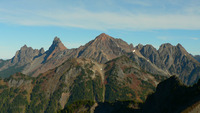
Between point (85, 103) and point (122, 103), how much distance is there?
3967 cm

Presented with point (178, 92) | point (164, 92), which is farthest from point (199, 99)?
point (164, 92)

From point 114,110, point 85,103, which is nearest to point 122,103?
point 114,110

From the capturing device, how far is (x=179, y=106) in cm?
10594

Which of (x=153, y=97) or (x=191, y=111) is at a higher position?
(x=153, y=97)

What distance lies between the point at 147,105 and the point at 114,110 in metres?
34.3

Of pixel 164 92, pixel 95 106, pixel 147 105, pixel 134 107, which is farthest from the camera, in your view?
pixel 95 106

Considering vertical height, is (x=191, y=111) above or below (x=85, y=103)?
below

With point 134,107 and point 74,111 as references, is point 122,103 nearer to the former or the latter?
point 134,107

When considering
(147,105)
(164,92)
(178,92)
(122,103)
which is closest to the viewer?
(178,92)

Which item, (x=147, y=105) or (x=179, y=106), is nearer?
(x=179, y=106)

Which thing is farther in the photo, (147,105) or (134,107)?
(134,107)

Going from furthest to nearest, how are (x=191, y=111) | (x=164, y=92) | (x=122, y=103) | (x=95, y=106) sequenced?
(x=95, y=106) → (x=122, y=103) → (x=164, y=92) → (x=191, y=111)

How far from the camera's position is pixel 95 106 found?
183875 millimetres

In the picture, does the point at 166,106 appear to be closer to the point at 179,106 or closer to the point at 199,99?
the point at 179,106
